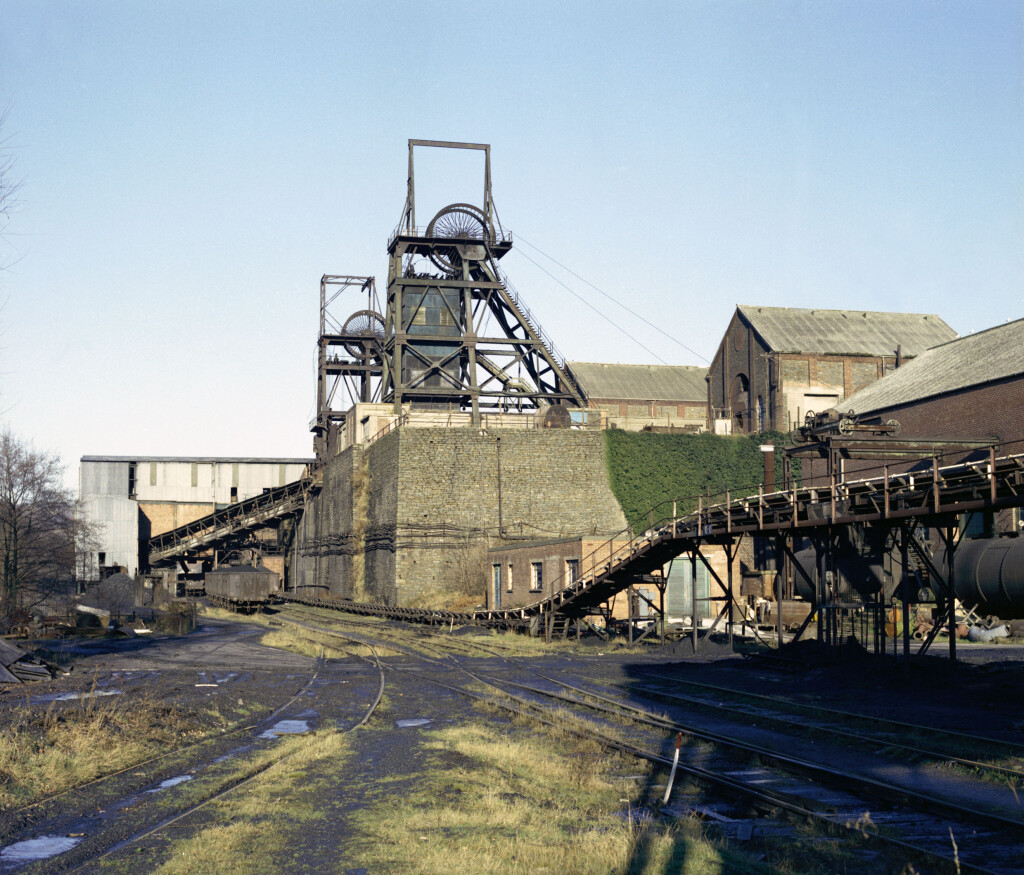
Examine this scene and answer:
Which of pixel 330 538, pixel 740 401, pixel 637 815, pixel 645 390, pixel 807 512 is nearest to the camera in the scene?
pixel 637 815

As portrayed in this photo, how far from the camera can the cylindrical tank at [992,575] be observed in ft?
61.6

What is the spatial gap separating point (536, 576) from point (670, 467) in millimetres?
12988

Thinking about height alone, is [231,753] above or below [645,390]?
below

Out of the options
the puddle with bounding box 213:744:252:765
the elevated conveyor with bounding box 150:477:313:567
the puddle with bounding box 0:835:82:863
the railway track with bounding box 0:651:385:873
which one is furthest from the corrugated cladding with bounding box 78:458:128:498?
the puddle with bounding box 0:835:82:863

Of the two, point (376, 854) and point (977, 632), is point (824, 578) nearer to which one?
point (977, 632)

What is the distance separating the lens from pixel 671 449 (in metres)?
49.3

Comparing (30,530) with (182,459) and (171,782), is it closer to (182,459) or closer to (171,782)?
(182,459)

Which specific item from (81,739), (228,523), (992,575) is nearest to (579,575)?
(992,575)

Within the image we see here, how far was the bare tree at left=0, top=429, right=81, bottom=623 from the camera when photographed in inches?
1896

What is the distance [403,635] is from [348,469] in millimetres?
22797

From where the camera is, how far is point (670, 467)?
49.0m

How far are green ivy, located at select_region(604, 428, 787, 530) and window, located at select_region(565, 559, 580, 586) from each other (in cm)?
1176

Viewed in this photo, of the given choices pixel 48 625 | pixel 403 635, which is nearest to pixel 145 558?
pixel 48 625

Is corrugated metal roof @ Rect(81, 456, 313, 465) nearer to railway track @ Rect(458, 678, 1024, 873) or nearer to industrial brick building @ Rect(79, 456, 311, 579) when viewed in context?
industrial brick building @ Rect(79, 456, 311, 579)
